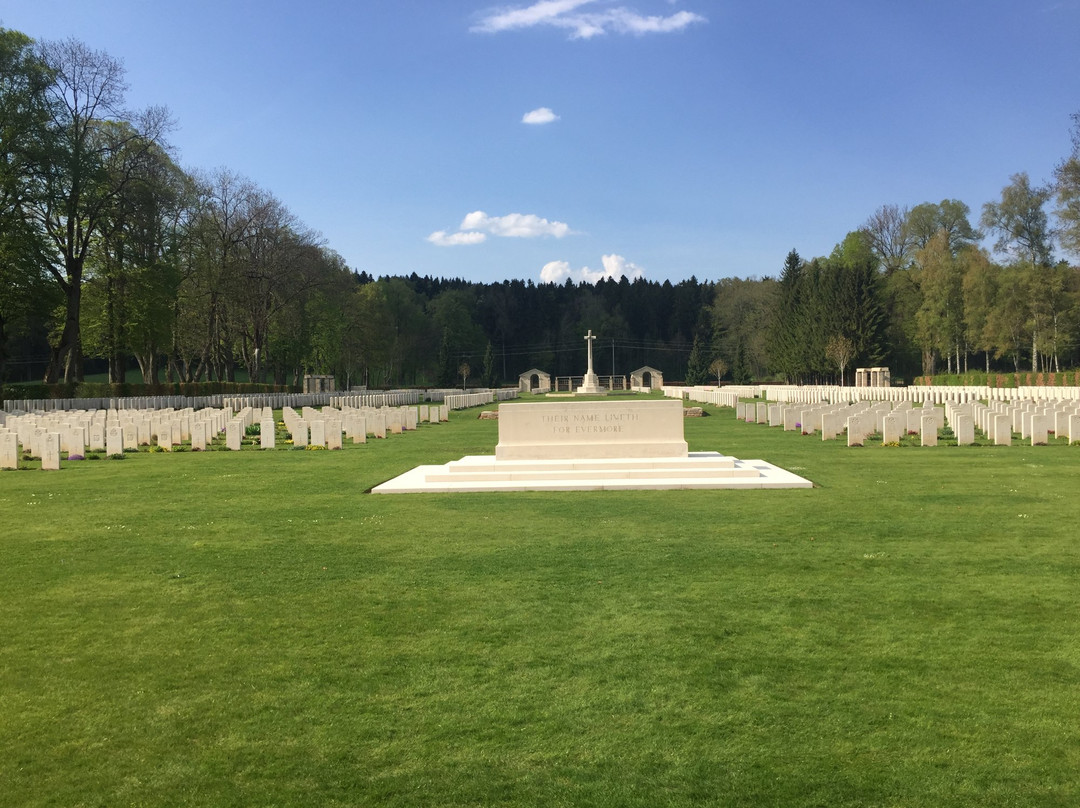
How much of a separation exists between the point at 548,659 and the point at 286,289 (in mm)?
50316

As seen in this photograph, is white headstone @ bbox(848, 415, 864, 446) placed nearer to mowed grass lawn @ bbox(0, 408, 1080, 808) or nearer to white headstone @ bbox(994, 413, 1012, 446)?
white headstone @ bbox(994, 413, 1012, 446)

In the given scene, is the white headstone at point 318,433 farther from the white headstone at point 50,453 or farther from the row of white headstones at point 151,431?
the white headstone at point 50,453

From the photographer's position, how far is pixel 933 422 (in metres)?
17.3

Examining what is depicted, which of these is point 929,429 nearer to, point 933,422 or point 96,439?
point 933,422

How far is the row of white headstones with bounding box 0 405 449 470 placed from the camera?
53.1 ft

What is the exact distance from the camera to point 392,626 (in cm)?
528

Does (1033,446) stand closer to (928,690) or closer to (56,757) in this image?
(928,690)

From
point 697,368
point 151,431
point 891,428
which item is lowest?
point 891,428

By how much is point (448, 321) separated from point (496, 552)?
3554 inches

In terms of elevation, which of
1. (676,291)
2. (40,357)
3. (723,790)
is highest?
(676,291)

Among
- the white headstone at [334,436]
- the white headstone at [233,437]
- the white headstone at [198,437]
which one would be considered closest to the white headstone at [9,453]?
the white headstone at [198,437]

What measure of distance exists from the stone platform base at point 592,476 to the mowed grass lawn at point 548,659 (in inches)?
82.4

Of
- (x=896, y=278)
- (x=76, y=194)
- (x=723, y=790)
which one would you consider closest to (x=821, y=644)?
(x=723, y=790)

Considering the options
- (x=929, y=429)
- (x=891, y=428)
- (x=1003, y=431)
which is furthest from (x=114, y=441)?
(x=1003, y=431)
